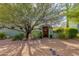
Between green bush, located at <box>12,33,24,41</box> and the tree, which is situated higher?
the tree

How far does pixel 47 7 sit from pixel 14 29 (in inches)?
17.5

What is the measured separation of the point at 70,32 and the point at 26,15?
0.53 meters

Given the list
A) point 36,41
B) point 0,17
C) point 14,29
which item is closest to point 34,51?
point 36,41

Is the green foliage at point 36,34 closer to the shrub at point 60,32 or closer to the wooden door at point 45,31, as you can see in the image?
the wooden door at point 45,31

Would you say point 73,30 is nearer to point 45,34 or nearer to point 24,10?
point 45,34

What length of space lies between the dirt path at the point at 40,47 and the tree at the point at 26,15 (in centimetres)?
13

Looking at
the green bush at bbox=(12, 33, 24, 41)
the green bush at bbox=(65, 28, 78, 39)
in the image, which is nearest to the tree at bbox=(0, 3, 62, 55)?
the green bush at bbox=(12, 33, 24, 41)

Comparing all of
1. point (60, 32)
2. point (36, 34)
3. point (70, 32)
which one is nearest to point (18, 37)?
point (36, 34)

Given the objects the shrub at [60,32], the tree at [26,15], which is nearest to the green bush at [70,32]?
the shrub at [60,32]

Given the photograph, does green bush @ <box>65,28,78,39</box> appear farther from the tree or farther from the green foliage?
the green foliage

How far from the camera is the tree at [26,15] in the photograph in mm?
3283

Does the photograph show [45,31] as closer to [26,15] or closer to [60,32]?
[60,32]

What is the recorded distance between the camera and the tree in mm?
3283

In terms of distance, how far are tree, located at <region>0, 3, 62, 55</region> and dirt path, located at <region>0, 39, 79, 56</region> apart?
130mm
